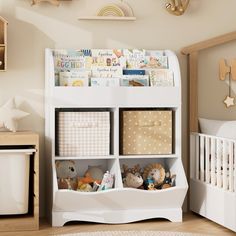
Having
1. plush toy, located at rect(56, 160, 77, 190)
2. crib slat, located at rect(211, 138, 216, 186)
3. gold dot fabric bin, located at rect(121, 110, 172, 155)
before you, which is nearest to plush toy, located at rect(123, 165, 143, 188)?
gold dot fabric bin, located at rect(121, 110, 172, 155)

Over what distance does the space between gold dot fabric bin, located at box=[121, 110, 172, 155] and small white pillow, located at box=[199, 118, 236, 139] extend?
1.22ft

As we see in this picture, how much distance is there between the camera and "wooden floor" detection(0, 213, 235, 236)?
363 centimetres

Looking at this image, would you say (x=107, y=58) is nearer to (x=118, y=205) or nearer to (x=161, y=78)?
(x=161, y=78)

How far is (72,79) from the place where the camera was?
12.9ft

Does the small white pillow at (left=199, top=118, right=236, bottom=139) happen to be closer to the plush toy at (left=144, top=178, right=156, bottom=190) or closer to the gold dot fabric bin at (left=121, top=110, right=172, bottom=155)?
the gold dot fabric bin at (left=121, top=110, right=172, bottom=155)

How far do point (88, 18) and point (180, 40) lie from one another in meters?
0.67

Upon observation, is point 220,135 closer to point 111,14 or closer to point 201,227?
point 201,227

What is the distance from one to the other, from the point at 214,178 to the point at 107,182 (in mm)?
673

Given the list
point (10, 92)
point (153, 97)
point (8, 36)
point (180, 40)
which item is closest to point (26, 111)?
point (10, 92)

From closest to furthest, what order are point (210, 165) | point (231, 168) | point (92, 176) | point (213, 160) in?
point (231, 168)
point (213, 160)
point (210, 165)
point (92, 176)

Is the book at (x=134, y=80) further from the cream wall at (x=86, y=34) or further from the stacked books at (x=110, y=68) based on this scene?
the cream wall at (x=86, y=34)

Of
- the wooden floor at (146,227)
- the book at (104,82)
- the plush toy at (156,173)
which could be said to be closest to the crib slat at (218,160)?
the wooden floor at (146,227)

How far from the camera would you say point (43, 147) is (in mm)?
4051

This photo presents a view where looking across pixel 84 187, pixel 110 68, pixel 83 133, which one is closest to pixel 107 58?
pixel 110 68
